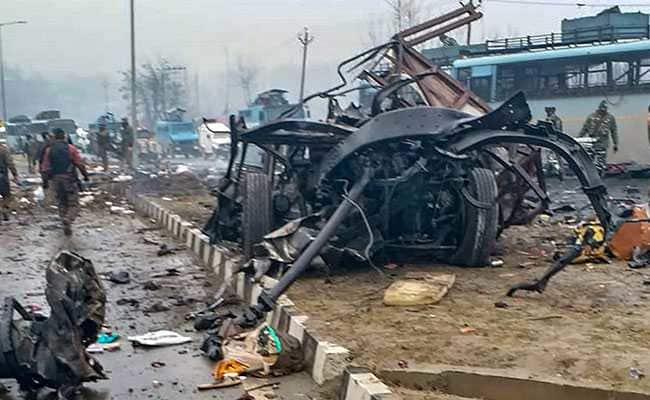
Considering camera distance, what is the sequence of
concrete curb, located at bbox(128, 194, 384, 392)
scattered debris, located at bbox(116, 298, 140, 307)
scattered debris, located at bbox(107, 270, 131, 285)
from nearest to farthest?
1. concrete curb, located at bbox(128, 194, 384, 392)
2. scattered debris, located at bbox(116, 298, 140, 307)
3. scattered debris, located at bbox(107, 270, 131, 285)

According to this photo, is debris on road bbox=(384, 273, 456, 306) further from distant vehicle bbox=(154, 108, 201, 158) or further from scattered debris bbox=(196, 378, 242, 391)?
distant vehicle bbox=(154, 108, 201, 158)

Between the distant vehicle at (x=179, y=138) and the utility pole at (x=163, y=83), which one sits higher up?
the utility pole at (x=163, y=83)

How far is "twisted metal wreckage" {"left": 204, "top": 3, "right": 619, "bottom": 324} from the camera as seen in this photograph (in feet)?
23.0

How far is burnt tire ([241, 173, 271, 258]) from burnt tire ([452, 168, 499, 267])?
1.85 metres

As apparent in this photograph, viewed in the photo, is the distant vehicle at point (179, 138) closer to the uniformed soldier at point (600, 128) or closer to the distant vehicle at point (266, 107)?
the distant vehicle at point (266, 107)

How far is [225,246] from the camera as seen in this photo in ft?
31.8

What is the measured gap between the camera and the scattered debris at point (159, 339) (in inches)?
242

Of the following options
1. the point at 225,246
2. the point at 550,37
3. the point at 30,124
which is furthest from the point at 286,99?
the point at 225,246

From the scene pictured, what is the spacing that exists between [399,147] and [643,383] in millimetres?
3690

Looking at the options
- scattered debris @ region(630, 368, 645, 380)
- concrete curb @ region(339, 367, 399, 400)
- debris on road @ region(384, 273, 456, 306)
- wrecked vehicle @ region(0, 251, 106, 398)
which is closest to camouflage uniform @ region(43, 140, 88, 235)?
debris on road @ region(384, 273, 456, 306)

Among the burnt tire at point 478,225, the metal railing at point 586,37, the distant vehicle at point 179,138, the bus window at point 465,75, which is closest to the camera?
the burnt tire at point 478,225

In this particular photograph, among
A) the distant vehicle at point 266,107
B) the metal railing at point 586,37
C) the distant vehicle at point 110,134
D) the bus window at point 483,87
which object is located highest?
the metal railing at point 586,37

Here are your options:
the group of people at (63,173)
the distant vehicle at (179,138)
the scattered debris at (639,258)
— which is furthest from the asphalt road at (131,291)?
the distant vehicle at (179,138)

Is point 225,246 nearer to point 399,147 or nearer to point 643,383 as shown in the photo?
point 399,147
